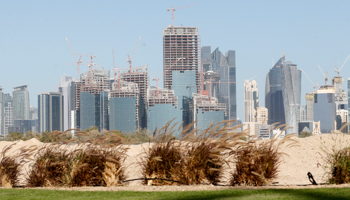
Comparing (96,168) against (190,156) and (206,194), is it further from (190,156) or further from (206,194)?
(206,194)

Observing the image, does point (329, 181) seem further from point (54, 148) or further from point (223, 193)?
point (54, 148)

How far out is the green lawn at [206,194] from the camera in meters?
7.96

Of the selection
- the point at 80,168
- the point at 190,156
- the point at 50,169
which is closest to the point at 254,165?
the point at 190,156

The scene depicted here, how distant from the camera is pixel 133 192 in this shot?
29.5ft

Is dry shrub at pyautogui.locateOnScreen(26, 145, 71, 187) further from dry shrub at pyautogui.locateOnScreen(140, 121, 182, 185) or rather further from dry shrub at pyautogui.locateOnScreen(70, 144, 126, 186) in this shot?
dry shrub at pyautogui.locateOnScreen(140, 121, 182, 185)

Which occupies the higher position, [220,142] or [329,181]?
[220,142]

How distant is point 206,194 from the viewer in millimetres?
8422

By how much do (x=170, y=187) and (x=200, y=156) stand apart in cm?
111

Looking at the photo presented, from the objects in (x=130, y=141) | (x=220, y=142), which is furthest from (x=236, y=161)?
(x=130, y=141)

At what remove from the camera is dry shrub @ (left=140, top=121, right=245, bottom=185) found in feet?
33.9

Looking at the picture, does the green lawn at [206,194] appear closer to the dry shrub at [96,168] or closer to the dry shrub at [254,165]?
the dry shrub at [96,168]

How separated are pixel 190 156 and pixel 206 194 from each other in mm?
2044

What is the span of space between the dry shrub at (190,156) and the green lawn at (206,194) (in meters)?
1.57

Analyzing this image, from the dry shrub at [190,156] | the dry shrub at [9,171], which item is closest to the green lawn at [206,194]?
the dry shrub at [190,156]
